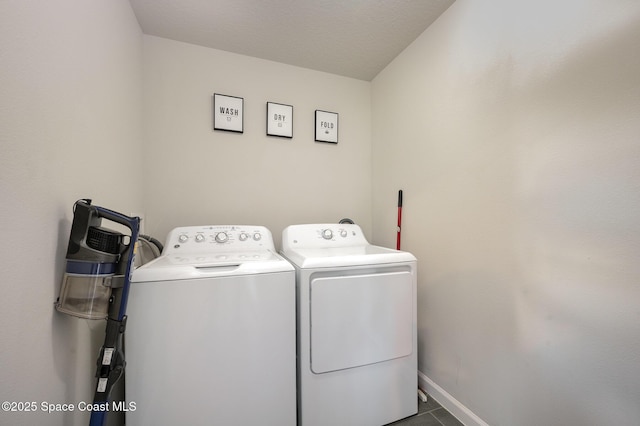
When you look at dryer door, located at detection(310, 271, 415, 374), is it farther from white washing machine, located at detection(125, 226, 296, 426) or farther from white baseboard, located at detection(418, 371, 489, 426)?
white baseboard, located at detection(418, 371, 489, 426)

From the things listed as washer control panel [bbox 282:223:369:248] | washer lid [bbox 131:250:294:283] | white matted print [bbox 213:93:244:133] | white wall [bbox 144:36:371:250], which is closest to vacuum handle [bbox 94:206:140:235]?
washer lid [bbox 131:250:294:283]

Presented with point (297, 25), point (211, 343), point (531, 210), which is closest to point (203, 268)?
point (211, 343)

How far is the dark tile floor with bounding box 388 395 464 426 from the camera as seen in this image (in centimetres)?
131

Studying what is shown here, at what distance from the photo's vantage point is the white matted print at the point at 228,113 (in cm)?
181

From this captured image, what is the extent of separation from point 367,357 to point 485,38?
179cm

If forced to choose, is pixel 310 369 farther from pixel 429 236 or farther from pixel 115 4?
pixel 115 4

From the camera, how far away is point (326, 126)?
2.12 meters

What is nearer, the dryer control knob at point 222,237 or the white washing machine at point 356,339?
the white washing machine at point 356,339

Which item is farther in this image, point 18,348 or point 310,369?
point 310,369

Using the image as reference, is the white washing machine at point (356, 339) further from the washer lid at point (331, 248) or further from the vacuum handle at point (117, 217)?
the vacuum handle at point (117, 217)

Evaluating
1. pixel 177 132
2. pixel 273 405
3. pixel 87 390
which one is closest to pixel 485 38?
pixel 177 132

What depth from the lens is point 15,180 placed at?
0.59 metres

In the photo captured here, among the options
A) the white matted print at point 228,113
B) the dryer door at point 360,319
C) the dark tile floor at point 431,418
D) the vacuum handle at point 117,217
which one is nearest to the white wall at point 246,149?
the white matted print at point 228,113

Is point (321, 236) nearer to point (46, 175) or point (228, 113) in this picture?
point (228, 113)
